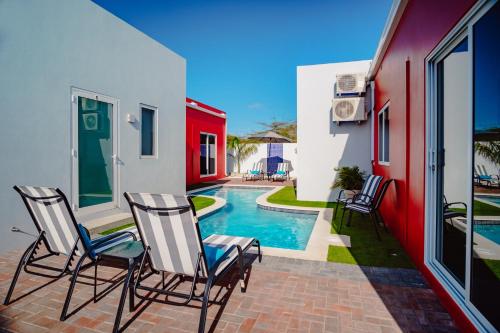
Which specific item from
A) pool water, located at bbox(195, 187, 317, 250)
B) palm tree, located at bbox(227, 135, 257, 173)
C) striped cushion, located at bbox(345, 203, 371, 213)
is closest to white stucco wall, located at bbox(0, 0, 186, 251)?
pool water, located at bbox(195, 187, 317, 250)

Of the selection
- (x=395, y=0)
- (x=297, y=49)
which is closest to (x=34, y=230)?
(x=395, y=0)

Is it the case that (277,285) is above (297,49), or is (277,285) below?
below

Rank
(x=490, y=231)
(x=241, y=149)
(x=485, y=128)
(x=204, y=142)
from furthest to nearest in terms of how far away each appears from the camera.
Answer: (x=241, y=149), (x=204, y=142), (x=490, y=231), (x=485, y=128)

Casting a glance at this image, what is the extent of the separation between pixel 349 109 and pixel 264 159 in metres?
11.3

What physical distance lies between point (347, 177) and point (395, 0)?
4.87 meters

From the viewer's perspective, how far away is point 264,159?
1936 cm

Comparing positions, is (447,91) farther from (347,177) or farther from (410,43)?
(347,177)

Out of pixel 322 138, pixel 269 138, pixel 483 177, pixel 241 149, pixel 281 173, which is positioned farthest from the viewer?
pixel 241 149

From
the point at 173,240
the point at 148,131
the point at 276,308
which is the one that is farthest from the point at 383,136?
the point at 148,131

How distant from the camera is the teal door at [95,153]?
5.54 m

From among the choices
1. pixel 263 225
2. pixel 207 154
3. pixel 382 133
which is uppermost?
pixel 382 133

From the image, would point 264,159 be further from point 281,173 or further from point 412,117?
point 412,117

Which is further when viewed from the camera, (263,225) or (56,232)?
(263,225)

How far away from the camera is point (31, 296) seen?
2.86 meters
